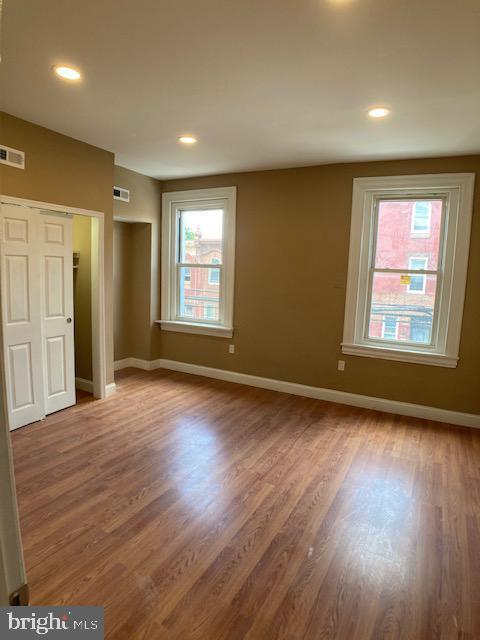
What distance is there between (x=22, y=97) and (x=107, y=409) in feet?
9.24

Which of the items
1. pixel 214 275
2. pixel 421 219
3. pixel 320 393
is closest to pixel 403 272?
pixel 421 219

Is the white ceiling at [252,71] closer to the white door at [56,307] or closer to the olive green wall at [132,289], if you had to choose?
the white door at [56,307]

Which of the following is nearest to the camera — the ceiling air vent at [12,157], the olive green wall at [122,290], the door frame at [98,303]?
the ceiling air vent at [12,157]

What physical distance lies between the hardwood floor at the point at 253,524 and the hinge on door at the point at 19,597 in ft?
4.13

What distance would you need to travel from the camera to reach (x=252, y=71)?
7.48 ft

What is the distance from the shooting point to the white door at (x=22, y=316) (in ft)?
10.5

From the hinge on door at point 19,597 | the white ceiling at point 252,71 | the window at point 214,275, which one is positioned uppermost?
the white ceiling at point 252,71

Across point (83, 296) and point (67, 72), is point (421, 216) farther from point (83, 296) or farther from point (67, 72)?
point (83, 296)

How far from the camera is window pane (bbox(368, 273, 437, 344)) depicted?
4020 millimetres

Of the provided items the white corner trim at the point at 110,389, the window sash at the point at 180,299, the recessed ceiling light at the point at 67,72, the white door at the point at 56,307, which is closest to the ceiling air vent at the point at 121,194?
the white door at the point at 56,307

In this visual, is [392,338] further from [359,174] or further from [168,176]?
[168,176]

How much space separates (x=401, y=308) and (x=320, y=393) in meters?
1.33

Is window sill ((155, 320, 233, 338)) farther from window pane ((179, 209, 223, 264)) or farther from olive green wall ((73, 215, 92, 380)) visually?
olive green wall ((73, 215, 92, 380))

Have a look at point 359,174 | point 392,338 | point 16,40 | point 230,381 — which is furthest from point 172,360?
point 16,40
